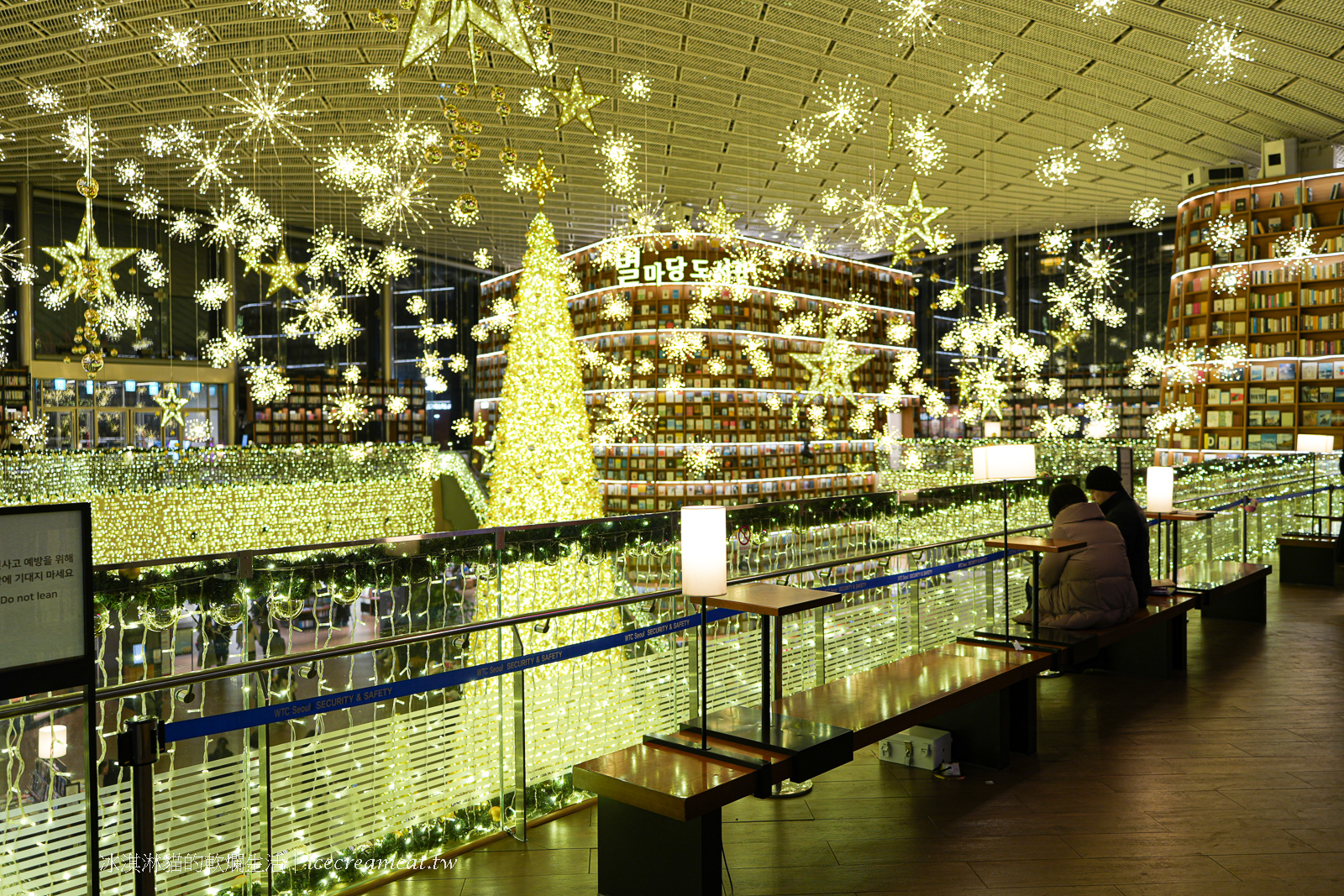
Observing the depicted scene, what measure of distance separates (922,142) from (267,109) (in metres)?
7.80

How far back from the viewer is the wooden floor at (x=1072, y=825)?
2523 mm

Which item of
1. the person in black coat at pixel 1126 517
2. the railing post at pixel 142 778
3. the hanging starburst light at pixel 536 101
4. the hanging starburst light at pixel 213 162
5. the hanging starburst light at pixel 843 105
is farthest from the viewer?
the hanging starburst light at pixel 213 162

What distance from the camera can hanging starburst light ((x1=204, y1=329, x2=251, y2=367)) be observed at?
1653 centimetres

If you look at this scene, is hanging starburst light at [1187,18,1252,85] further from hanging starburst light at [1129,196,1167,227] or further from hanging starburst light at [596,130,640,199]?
hanging starburst light at [596,130,640,199]

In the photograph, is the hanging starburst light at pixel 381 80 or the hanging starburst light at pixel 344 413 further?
the hanging starburst light at pixel 344 413

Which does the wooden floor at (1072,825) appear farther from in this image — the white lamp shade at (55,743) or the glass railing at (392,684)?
the white lamp shade at (55,743)

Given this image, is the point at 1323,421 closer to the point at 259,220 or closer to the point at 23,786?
the point at 23,786

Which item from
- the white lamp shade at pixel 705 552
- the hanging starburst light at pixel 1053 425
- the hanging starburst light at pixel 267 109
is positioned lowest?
the white lamp shade at pixel 705 552

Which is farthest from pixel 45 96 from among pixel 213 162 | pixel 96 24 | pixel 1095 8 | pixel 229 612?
pixel 1095 8

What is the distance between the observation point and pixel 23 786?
2301 millimetres

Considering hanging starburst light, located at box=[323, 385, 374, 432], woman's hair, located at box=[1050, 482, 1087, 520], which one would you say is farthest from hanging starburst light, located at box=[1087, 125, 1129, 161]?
hanging starburst light, located at box=[323, 385, 374, 432]

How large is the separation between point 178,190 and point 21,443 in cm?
505

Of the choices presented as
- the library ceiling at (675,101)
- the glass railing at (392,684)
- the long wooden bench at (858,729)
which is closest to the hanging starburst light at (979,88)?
the library ceiling at (675,101)

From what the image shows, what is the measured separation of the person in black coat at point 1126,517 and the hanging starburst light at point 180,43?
888cm
